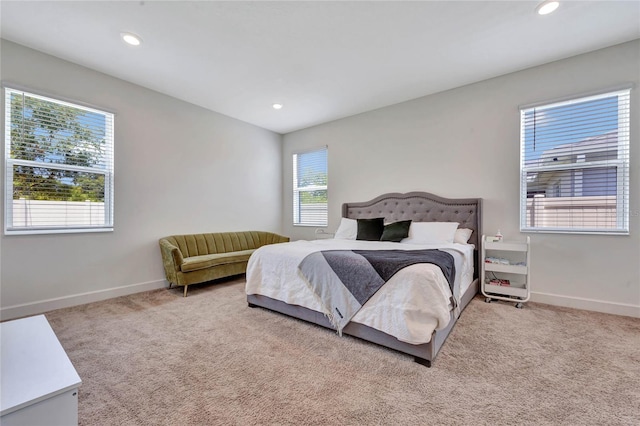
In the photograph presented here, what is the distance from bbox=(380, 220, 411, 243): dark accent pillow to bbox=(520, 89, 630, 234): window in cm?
135

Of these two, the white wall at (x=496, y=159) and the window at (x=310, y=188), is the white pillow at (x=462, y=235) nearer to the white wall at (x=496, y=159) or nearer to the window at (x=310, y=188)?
the white wall at (x=496, y=159)

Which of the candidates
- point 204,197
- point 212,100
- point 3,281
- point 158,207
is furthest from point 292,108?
point 3,281

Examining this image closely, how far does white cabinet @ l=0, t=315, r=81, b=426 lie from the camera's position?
0.94 metres

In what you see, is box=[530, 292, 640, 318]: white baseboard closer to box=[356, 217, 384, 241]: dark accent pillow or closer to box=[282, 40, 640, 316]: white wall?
box=[282, 40, 640, 316]: white wall

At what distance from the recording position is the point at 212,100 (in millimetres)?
4047

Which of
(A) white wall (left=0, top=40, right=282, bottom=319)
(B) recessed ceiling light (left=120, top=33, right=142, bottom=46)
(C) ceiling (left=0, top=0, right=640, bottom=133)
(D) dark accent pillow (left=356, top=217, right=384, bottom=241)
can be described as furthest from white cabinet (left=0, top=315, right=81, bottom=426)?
(D) dark accent pillow (left=356, top=217, right=384, bottom=241)

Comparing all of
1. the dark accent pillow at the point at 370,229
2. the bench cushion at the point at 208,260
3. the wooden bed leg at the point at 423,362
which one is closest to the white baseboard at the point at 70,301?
the bench cushion at the point at 208,260

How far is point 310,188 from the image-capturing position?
5.34 meters

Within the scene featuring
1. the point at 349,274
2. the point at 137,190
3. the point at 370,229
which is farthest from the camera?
the point at 370,229

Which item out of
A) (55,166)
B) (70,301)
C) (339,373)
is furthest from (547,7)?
(70,301)

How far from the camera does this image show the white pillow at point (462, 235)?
3.36 metres

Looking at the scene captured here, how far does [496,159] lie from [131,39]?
4315mm

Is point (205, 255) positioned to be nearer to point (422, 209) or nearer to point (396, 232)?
point (396, 232)

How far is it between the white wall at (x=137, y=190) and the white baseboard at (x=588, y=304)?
4.47 m
